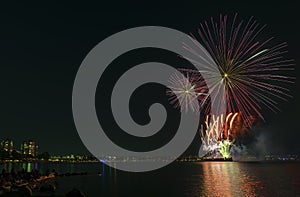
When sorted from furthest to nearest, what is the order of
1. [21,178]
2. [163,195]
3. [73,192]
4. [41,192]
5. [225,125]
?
1. [225,125]
2. [21,178]
3. [163,195]
4. [41,192]
5. [73,192]

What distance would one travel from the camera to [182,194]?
45.6 metres

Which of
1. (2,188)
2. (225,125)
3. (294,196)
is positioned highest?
(225,125)

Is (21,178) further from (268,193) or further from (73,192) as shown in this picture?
(268,193)

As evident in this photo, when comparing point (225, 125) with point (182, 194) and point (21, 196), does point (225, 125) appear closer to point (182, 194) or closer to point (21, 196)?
point (182, 194)

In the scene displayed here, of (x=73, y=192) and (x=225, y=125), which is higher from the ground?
(x=225, y=125)

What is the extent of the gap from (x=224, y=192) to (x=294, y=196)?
357 inches

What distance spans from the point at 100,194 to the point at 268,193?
23545 mm

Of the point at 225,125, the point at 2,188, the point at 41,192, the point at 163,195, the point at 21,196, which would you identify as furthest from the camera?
the point at 225,125

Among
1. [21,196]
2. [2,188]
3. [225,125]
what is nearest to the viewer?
[21,196]

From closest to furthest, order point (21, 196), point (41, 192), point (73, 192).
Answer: point (21, 196), point (73, 192), point (41, 192)

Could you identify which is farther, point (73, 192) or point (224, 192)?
point (224, 192)

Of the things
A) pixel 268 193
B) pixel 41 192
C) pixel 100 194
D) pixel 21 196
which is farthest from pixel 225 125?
pixel 21 196

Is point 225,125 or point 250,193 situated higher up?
point 225,125

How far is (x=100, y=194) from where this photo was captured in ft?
150
